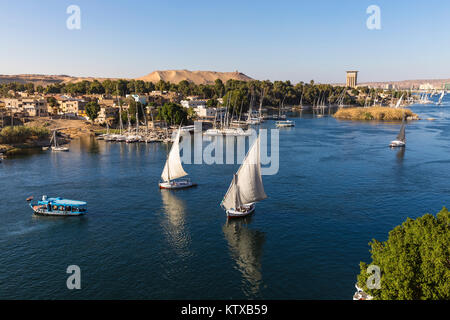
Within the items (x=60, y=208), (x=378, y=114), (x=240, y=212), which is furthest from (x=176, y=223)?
(x=378, y=114)

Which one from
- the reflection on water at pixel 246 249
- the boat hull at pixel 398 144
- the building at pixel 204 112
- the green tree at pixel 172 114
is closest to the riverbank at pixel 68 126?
the green tree at pixel 172 114

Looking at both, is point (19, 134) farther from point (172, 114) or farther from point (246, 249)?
point (246, 249)

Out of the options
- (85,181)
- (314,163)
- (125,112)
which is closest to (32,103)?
(125,112)

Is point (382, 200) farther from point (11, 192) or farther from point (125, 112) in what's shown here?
point (125, 112)

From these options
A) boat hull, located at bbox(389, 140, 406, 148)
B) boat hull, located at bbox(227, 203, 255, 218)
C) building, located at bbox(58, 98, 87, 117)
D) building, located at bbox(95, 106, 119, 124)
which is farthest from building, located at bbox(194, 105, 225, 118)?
boat hull, located at bbox(227, 203, 255, 218)

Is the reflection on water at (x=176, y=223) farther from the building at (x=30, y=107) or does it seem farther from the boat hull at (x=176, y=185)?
the building at (x=30, y=107)
